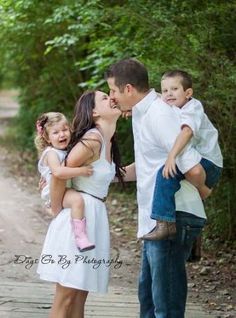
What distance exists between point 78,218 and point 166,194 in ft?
1.87

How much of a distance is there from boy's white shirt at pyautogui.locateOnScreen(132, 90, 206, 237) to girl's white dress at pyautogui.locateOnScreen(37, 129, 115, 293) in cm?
27

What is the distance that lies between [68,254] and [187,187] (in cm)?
81

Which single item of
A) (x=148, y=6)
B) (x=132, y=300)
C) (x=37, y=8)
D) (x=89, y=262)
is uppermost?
(x=37, y=8)

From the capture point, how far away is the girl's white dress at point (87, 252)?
409cm

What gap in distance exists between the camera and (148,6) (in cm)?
750

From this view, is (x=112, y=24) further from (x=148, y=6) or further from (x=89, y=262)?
(x=89, y=262)

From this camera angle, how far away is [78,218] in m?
4.10

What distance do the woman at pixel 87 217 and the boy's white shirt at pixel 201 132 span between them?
1.50 feet

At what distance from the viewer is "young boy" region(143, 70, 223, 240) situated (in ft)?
12.6

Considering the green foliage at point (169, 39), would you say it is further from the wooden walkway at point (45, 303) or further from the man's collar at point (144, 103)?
the man's collar at point (144, 103)

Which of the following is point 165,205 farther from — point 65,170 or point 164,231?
point 65,170

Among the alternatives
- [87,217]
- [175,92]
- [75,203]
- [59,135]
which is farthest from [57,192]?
[175,92]

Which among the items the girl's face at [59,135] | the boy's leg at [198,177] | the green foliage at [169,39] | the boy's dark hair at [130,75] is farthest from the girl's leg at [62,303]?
the green foliage at [169,39]

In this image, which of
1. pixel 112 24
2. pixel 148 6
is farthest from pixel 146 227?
pixel 112 24
